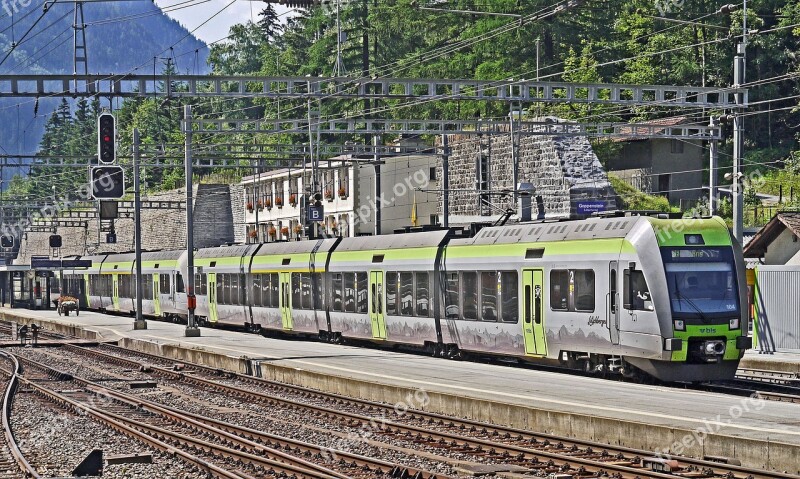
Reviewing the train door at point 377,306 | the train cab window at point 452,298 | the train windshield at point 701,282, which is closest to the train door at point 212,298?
the train door at point 377,306

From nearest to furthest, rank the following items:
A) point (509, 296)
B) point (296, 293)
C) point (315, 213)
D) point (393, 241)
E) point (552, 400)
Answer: point (552, 400) < point (509, 296) < point (393, 241) < point (296, 293) < point (315, 213)

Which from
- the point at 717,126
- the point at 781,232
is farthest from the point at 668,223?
the point at 781,232

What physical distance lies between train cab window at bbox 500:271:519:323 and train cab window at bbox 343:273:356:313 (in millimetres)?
8937

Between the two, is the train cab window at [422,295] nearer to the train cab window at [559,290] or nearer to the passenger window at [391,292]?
the passenger window at [391,292]

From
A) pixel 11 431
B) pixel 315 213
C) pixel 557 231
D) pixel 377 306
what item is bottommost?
pixel 11 431

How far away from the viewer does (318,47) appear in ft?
329

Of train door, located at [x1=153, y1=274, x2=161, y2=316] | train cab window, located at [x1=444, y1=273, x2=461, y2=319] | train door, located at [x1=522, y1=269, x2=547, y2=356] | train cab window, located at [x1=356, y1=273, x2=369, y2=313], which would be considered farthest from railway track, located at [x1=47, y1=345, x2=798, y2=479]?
train door, located at [x1=153, y1=274, x2=161, y2=316]

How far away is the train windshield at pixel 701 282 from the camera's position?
2166cm

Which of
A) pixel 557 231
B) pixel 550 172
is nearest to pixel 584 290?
pixel 557 231

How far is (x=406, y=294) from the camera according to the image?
31547 millimetres

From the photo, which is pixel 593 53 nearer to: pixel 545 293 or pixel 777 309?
pixel 777 309

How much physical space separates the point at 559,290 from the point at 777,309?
9144 millimetres

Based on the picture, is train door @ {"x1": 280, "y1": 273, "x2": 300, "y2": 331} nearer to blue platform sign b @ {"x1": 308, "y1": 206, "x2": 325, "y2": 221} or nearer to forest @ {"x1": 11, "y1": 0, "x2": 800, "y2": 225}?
blue platform sign b @ {"x1": 308, "y1": 206, "x2": 325, "y2": 221}

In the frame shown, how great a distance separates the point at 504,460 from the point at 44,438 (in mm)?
8001
